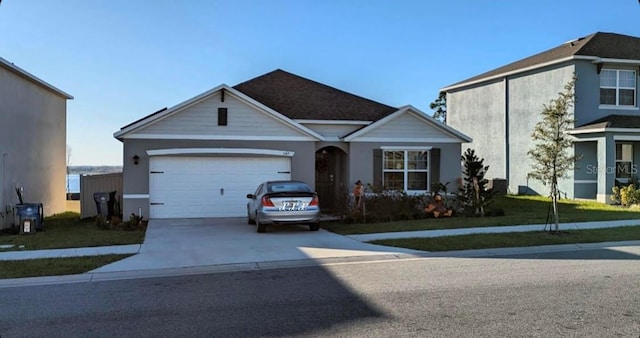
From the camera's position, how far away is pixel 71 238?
13.2 meters

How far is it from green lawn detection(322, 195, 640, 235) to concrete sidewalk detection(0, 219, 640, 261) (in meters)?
0.64

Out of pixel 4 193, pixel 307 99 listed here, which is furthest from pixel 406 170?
pixel 4 193

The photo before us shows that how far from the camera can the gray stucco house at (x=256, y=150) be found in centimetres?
1750

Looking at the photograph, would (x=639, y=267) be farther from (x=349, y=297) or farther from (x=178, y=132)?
(x=178, y=132)

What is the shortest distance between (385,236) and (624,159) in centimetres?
1791

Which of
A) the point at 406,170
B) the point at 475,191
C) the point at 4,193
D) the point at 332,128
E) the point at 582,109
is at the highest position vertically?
the point at 582,109

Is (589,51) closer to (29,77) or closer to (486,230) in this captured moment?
(486,230)

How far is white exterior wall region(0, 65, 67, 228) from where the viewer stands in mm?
16594

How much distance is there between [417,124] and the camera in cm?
1975

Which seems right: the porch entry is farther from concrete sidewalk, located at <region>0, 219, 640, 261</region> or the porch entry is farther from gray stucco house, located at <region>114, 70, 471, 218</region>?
concrete sidewalk, located at <region>0, 219, 640, 261</region>

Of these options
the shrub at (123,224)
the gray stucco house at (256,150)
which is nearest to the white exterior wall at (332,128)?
the gray stucco house at (256,150)

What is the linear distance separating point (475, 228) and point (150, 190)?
10.8 m

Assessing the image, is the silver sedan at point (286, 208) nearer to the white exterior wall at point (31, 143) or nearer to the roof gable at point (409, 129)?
the roof gable at point (409, 129)

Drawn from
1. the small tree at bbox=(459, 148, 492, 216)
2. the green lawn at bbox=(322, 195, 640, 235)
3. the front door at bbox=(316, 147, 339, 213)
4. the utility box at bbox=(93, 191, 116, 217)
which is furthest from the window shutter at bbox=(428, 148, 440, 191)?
the utility box at bbox=(93, 191, 116, 217)
